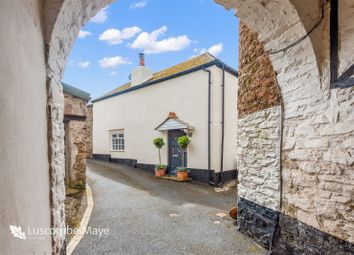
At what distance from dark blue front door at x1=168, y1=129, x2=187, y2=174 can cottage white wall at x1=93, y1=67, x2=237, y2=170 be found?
0.25 m

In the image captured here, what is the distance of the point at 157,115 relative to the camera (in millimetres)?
10180

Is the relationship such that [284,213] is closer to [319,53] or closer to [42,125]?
[319,53]

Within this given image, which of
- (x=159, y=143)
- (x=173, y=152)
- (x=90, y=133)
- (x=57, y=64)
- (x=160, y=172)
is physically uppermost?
(x=57, y=64)

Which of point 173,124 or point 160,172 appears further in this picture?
point 160,172

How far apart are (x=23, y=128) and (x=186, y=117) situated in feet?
25.7

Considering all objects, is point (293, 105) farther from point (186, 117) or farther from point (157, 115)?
point (157, 115)

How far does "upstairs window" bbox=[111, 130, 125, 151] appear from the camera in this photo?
12.2 meters

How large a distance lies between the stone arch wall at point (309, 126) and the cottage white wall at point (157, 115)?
205 inches

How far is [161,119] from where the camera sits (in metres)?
10.0

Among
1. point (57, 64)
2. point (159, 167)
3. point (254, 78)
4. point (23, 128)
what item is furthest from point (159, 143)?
point (23, 128)

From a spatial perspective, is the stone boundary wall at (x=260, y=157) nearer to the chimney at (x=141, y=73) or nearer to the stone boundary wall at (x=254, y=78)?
the stone boundary wall at (x=254, y=78)

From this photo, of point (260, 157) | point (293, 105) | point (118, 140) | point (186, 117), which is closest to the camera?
point (293, 105)

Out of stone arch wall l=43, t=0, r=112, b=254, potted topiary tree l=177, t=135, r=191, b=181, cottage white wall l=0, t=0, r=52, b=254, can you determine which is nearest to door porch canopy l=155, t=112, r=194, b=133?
potted topiary tree l=177, t=135, r=191, b=181

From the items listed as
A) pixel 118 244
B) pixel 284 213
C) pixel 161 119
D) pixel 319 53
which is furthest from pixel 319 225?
pixel 161 119
